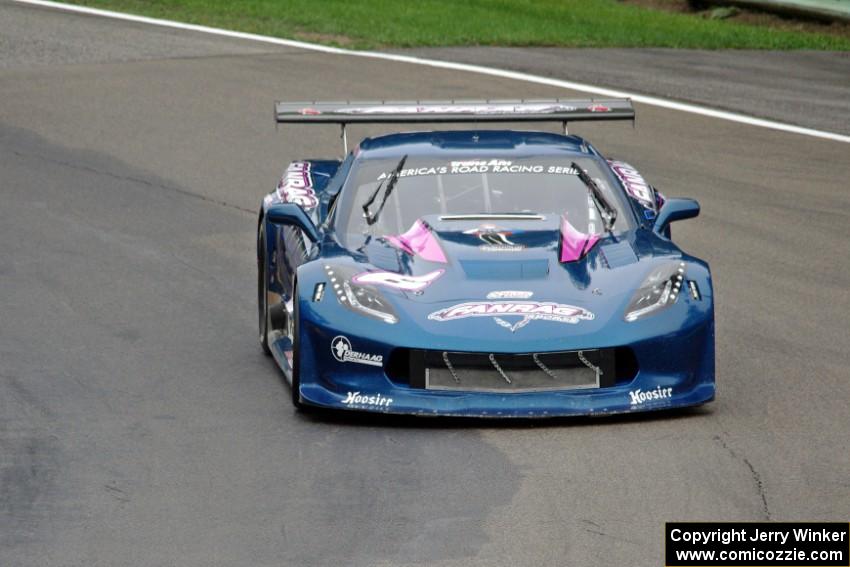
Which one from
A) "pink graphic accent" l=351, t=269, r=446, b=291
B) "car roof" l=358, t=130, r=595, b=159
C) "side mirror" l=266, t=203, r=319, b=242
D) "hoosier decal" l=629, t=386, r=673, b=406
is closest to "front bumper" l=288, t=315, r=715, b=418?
"hoosier decal" l=629, t=386, r=673, b=406

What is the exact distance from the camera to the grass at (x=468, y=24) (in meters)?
23.6

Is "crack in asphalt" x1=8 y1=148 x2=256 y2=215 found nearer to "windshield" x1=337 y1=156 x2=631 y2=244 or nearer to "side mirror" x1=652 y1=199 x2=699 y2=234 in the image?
"windshield" x1=337 y1=156 x2=631 y2=244

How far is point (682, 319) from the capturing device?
8477 mm

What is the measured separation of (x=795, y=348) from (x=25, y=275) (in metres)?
5.06

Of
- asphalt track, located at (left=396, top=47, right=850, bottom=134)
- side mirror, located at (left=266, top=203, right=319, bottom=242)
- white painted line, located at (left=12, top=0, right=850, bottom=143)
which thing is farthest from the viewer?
asphalt track, located at (left=396, top=47, right=850, bottom=134)

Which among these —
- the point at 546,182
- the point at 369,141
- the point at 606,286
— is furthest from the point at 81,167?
the point at 606,286

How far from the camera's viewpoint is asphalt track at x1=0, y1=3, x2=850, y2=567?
6785mm

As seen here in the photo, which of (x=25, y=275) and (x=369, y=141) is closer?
(x=369, y=141)

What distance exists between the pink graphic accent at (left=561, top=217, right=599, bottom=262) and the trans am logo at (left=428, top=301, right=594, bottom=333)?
0.53m

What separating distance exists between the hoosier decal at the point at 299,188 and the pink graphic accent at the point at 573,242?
67.2 inches

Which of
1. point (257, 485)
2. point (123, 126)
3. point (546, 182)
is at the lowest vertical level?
point (123, 126)

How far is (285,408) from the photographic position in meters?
8.80

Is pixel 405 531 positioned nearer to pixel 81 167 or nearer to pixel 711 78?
pixel 81 167

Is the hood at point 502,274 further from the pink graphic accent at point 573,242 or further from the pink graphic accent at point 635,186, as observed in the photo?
the pink graphic accent at point 635,186
